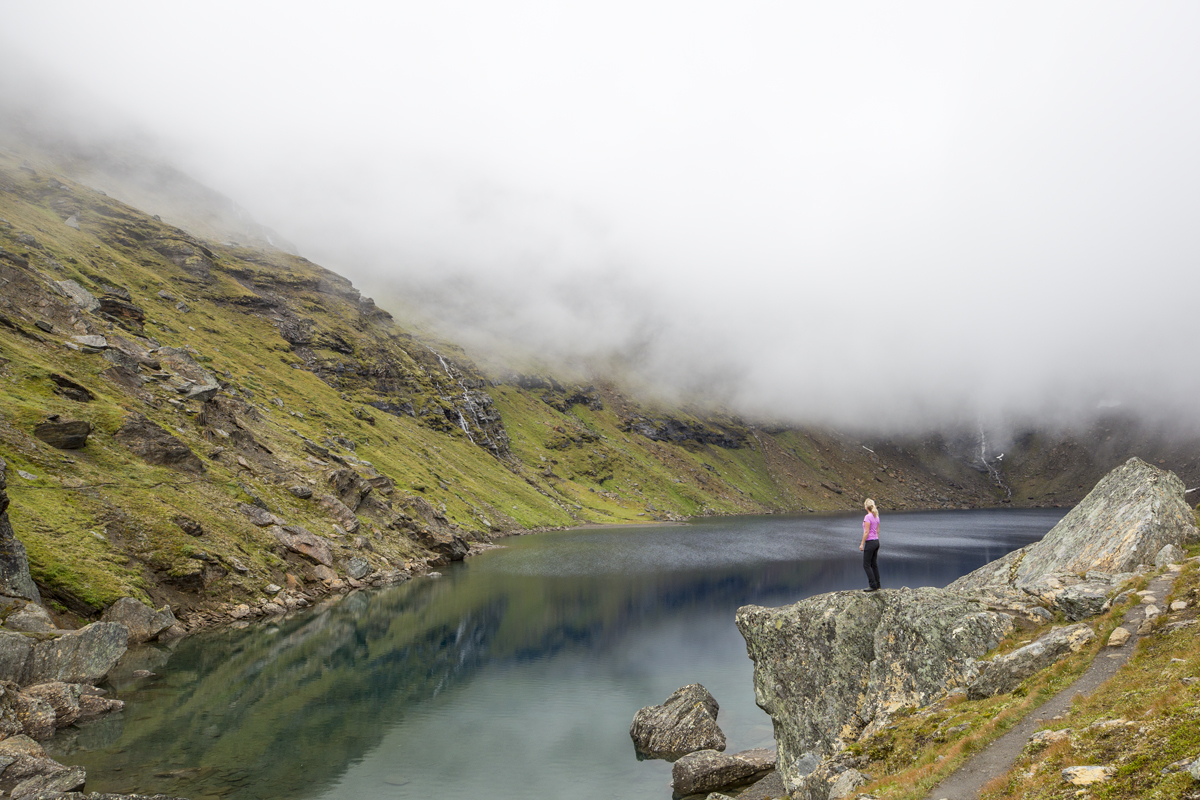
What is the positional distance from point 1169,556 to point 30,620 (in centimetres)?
6138

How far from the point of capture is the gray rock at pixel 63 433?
5638 centimetres

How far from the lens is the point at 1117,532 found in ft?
90.1

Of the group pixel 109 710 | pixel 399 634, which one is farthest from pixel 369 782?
pixel 399 634

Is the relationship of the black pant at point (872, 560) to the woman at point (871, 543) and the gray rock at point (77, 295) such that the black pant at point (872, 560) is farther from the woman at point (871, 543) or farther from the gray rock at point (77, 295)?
the gray rock at point (77, 295)

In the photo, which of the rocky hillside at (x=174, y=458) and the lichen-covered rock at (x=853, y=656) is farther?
the rocky hillside at (x=174, y=458)

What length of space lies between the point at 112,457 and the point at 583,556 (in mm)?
86490

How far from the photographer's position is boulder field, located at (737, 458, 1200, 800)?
21594mm

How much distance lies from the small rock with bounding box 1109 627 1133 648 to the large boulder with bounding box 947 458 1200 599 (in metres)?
6.61

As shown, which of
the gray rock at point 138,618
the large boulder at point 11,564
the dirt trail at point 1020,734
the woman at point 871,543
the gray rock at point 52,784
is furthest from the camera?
the gray rock at point 138,618

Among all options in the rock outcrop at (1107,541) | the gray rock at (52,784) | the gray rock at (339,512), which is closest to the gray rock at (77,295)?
the gray rock at (339,512)

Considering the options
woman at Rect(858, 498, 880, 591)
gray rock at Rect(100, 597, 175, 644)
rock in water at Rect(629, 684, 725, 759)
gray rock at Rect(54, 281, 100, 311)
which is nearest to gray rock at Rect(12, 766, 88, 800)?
gray rock at Rect(100, 597, 175, 644)

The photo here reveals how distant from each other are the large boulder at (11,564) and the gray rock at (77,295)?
65.5 m

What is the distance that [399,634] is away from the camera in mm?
62812

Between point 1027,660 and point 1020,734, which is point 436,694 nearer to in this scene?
point 1027,660
